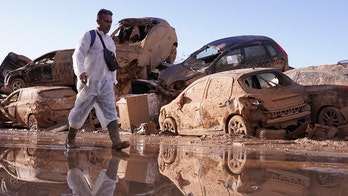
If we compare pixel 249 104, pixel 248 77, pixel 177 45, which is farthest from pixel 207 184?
pixel 177 45

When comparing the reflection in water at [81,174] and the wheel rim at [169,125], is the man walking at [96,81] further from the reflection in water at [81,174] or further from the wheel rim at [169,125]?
the wheel rim at [169,125]

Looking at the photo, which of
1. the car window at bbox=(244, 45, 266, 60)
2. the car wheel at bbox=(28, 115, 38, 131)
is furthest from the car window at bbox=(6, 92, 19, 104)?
the car window at bbox=(244, 45, 266, 60)

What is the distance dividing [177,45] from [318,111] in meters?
11.0

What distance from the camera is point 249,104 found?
9180 millimetres

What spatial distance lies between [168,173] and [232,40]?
386 inches

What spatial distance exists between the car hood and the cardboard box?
130 cm

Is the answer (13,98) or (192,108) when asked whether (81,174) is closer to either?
(192,108)

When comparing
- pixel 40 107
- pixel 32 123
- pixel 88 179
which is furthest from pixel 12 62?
pixel 88 179

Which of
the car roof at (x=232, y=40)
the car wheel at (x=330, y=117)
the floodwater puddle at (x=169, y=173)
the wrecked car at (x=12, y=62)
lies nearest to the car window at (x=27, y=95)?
the car roof at (x=232, y=40)

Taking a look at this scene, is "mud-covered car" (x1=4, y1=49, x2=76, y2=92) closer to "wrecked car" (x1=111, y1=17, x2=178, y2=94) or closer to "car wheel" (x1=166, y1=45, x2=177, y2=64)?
"wrecked car" (x1=111, y1=17, x2=178, y2=94)

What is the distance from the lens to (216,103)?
10055mm

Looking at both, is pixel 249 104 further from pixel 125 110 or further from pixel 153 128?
pixel 125 110

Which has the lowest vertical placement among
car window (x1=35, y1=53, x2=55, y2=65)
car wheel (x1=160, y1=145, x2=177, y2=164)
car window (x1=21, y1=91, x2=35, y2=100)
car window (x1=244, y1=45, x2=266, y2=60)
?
car window (x1=21, y1=91, x2=35, y2=100)

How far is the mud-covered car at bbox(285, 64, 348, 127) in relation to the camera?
9.70m
